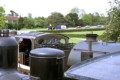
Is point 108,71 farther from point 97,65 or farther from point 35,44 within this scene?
point 35,44

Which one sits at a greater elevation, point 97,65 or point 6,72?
point 97,65

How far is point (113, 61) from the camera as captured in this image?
9.99 ft

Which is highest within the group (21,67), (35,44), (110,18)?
(110,18)

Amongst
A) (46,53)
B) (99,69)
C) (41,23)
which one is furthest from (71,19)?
(99,69)

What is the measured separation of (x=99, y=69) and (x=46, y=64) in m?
1.08

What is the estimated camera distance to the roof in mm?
2748

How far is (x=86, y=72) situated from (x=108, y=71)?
0.77 ft

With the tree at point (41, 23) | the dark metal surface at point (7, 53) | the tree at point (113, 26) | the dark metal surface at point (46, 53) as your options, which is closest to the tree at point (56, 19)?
the tree at point (41, 23)

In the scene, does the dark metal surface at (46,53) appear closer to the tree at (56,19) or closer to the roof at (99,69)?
the roof at (99,69)

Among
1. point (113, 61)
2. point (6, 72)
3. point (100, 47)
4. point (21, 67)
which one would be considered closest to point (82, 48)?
point (100, 47)

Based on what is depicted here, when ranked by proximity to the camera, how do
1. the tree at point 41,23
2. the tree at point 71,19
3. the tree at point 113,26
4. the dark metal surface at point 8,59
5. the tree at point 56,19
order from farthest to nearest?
the tree at point 71,19
the tree at point 56,19
the tree at point 41,23
the tree at point 113,26
the dark metal surface at point 8,59

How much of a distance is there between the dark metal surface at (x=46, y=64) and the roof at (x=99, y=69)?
2.40 ft

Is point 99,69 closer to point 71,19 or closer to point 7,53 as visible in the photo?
point 7,53

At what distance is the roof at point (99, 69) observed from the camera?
2.75 m
